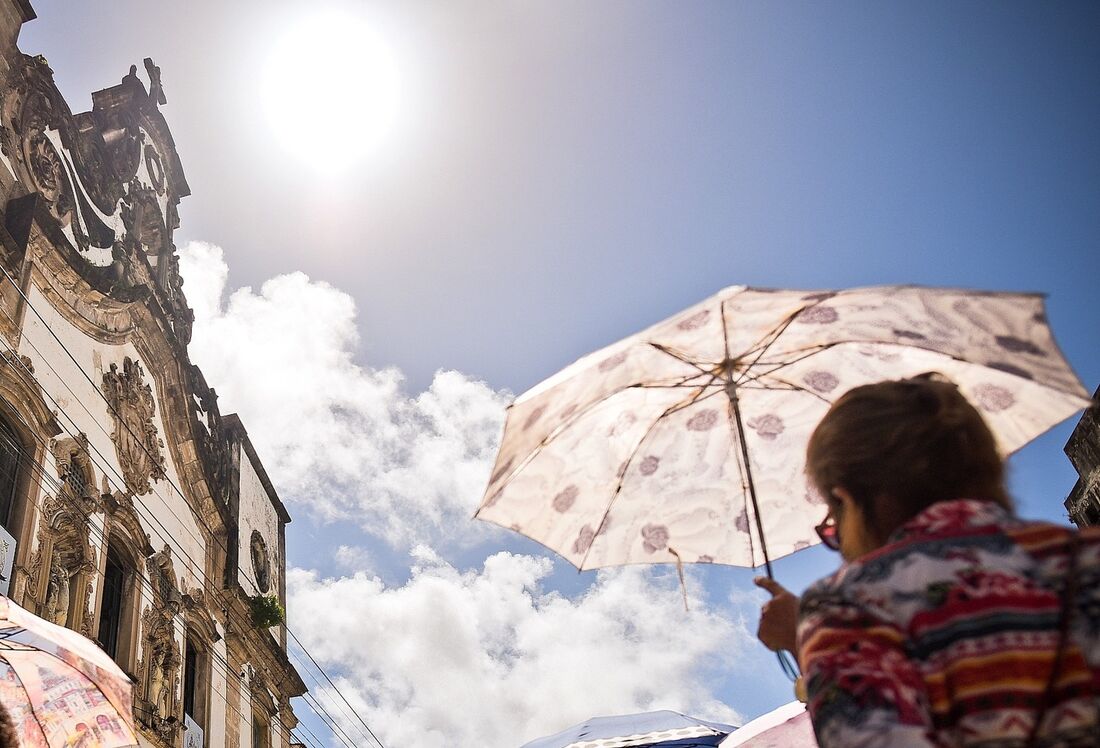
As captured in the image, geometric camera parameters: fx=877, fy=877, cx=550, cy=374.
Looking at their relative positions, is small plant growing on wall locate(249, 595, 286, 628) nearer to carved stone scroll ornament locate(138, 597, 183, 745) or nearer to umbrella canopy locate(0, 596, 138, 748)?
carved stone scroll ornament locate(138, 597, 183, 745)

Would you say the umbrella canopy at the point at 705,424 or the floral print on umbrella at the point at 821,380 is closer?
the umbrella canopy at the point at 705,424

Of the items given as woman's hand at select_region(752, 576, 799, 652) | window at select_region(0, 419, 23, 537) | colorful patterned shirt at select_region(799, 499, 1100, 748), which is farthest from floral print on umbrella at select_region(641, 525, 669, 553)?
window at select_region(0, 419, 23, 537)

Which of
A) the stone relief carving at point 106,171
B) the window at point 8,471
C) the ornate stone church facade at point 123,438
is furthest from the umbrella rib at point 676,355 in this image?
the stone relief carving at point 106,171

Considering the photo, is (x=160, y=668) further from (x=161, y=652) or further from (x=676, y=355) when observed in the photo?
(x=676, y=355)

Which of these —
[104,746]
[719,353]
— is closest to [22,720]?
[104,746]

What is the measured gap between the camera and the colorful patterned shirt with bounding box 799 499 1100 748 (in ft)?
4.17

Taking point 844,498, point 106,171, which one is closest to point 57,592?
point 106,171

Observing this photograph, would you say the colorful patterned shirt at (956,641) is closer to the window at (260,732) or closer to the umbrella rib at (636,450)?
the umbrella rib at (636,450)

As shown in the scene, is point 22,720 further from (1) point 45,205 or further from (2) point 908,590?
(1) point 45,205

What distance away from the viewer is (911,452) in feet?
5.21

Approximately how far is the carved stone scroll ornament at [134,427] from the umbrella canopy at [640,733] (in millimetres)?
8626

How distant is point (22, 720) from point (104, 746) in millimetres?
Result: 780

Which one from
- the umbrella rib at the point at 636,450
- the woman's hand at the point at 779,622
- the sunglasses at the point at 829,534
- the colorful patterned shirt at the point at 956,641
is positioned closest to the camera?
the colorful patterned shirt at the point at 956,641

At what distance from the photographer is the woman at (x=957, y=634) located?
4.18 ft
